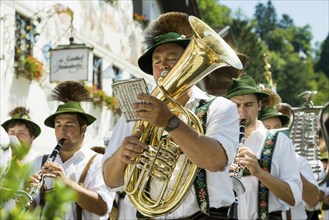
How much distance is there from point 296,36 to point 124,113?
→ 131 metres

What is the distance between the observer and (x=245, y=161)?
569 cm

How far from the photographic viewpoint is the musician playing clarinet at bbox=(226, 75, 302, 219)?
20.2 feet

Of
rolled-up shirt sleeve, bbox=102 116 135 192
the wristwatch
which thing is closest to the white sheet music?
the wristwatch

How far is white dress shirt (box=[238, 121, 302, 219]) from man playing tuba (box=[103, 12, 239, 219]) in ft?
6.25

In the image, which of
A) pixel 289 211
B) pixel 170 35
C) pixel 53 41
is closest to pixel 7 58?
pixel 53 41

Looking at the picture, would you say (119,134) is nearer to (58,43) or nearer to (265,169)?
(265,169)

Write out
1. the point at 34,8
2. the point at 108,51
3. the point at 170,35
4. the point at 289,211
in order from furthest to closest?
the point at 108,51 < the point at 34,8 < the point at 289,211 < the point at 170,35

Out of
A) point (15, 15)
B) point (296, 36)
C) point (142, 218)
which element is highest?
point (296, 36)

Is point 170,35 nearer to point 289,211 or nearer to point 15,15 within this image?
point 289,211

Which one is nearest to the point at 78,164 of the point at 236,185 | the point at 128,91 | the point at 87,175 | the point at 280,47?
the point at 87,175

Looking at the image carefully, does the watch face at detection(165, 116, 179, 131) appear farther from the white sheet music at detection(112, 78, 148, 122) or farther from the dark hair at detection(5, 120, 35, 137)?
the dark hair at detection(5, 120, 35, 137)

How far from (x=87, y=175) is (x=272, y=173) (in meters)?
1.51

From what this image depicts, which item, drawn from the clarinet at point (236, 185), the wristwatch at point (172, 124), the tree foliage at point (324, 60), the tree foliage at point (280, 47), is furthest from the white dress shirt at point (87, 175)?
the tree foliage at point (324, 60)

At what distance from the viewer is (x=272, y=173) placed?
6203 mm
